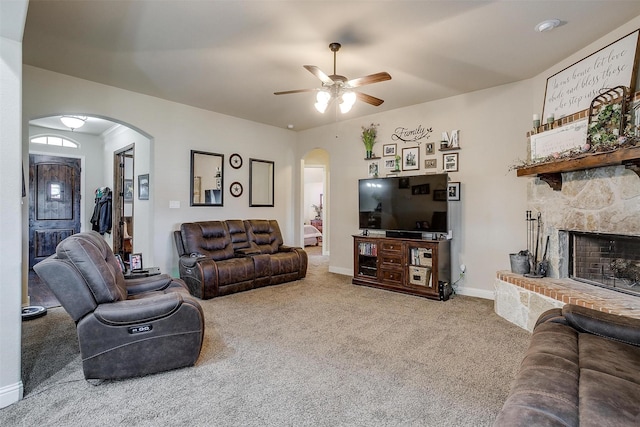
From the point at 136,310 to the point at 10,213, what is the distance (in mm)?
972

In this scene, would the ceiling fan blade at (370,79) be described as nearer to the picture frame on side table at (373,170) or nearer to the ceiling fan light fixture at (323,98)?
the ceiling fan light fixture at (323,98)

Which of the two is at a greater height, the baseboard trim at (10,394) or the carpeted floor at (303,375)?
the baseboard trim at (10,394)

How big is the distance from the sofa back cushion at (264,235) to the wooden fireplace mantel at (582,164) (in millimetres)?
3715

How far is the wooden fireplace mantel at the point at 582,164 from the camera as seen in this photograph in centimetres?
258

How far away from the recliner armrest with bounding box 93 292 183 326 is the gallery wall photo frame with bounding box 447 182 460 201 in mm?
3792

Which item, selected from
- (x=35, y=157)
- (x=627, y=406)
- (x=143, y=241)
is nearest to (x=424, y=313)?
(x=627, y=406)

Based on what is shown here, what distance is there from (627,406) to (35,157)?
8700 millimetres

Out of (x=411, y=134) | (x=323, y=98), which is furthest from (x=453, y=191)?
(x=323, y=98)

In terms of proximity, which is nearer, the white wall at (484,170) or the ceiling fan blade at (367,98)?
the ceiling fan blade at (367,98)

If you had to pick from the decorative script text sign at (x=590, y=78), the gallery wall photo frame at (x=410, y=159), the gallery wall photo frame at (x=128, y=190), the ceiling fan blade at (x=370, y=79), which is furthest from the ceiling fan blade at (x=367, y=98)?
the gallery wall photo frame at (x=128, y=190)

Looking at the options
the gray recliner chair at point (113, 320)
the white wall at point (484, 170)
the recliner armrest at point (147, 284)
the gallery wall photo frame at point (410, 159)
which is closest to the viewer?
the gray recliner chair at point (113, 320)

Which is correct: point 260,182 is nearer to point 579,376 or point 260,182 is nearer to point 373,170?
point 373,170

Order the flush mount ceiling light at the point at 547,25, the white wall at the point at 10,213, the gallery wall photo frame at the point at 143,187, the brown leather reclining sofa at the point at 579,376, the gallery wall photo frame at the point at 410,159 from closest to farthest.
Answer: the brown leather reclining sofa at the point at 579,376 < the white wall at the point at 10,213 < the flush mount ceiling light at the point at 547,25 < the gallery wall photo frame at the point at 410,159 < the gallery wall photo frame at the point at 143,187

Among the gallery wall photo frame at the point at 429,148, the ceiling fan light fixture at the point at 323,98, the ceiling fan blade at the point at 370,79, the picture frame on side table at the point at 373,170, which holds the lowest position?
the picture frame on side table at the point at 373,170
